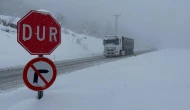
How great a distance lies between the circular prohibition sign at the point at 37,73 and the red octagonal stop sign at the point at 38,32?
0.20 metres

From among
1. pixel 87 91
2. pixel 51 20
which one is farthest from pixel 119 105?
pixel 51 20

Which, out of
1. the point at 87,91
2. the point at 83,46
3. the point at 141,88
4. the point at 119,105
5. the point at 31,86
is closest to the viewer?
the point at 31,86

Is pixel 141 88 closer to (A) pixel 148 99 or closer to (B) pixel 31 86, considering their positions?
(A) pixel 148 99

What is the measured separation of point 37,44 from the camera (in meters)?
4.57

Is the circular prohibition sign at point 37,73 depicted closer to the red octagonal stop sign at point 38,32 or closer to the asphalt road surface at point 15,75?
the red octagonal stop sign at point 38,32

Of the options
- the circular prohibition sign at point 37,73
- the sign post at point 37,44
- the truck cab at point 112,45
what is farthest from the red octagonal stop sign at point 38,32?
the truck cab at point 112,45

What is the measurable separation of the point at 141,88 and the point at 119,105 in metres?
2.22

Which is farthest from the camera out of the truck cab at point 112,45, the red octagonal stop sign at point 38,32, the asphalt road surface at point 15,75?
the truck cab at point 112,45

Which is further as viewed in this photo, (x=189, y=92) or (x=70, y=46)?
(x=70, y=46)

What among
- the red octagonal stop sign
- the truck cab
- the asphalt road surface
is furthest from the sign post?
the truck cab

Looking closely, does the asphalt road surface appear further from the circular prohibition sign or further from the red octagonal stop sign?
the red octagonal stop sign

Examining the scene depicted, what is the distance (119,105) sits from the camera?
18.4 ft

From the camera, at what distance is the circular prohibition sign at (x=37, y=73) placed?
177 inches

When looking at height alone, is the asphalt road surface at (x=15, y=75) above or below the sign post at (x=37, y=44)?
below
